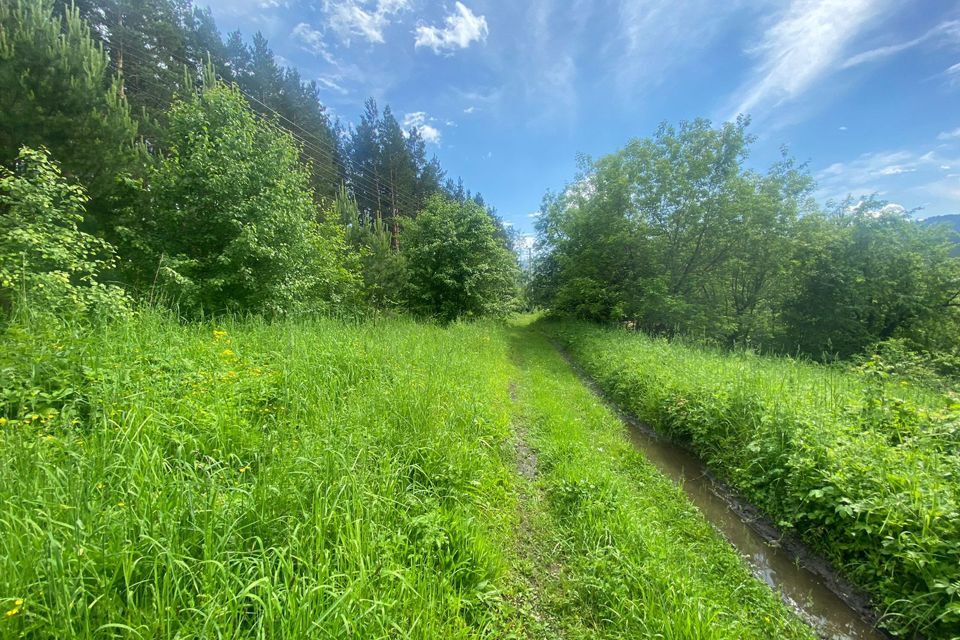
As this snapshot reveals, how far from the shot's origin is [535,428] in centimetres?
568

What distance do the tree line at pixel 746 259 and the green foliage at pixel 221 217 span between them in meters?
15.0

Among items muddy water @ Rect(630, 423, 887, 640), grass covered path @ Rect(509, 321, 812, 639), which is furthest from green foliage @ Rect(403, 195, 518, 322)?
muddy water @ Rect(630, 423, 887, 640)

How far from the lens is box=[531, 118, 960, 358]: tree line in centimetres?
1397

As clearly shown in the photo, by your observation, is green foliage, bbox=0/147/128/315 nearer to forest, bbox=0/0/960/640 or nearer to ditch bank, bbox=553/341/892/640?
forest, bbox=0/0/960/640

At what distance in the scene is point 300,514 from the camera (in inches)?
83.0

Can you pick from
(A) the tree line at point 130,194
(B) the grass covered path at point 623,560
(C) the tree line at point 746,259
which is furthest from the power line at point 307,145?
(C) the tree line at point 746,259

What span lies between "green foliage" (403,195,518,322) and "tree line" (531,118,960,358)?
20.6 feet

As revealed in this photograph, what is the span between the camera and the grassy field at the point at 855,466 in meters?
2.49

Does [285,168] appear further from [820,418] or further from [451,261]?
[820,418]

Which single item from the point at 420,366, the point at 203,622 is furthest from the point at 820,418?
the point at 203,622

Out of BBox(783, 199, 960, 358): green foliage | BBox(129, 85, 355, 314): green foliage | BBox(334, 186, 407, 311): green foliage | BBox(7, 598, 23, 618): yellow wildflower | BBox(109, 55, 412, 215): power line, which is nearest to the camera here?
BBox(7, 598, 23, 618): yellow wildflower

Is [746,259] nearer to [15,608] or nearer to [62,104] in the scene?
[15,608]

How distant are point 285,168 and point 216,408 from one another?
7791 millimetres

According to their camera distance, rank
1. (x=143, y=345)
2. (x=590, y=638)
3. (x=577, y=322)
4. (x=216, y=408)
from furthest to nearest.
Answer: (x=577, y=322) → (x=143, y=345) → (x=216, y=408) → (x=590, y=638)
